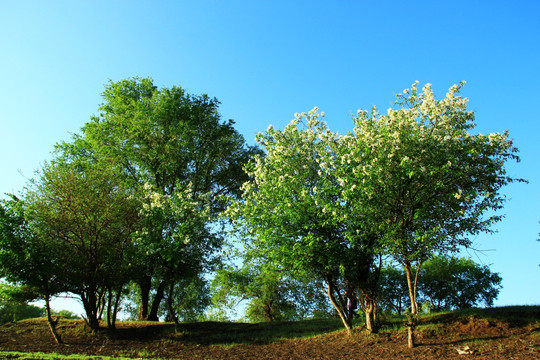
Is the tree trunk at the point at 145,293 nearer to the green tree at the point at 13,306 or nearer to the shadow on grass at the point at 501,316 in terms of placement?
the green tree at the point at 13,306

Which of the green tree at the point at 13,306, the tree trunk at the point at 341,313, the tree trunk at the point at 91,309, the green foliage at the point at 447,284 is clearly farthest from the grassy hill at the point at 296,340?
the green foliage at the point at 447,284

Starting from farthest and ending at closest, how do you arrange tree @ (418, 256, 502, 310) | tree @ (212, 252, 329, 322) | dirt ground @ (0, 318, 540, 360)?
Answer: tree @ (418, 256, 502, 310) < tree @ (212, 252, 329, 322) < dirt ground @ (0, 318, 540, 360)

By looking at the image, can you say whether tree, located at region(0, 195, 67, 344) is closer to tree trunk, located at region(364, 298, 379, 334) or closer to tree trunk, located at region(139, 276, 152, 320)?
tree trunk, located at region(139, 276, 152, 320)

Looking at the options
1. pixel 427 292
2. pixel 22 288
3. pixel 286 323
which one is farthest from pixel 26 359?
pixel 427 292

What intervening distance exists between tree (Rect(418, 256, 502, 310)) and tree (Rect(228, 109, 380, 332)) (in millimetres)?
39468

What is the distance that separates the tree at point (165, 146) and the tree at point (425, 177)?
1297cm

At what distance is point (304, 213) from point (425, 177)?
589cm

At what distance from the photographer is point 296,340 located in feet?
69.1

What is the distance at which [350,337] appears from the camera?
765 inches

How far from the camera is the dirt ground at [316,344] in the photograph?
603 inches

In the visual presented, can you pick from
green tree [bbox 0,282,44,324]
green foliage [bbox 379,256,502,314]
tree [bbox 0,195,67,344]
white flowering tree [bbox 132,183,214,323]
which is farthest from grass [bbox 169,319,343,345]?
green foliage [bbox 379,256,502,314]

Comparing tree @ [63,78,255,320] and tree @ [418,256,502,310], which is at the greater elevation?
tree @ [63,78,255,320]

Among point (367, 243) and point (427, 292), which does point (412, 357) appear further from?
point (427, 292)

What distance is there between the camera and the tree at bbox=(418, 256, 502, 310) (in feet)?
178
